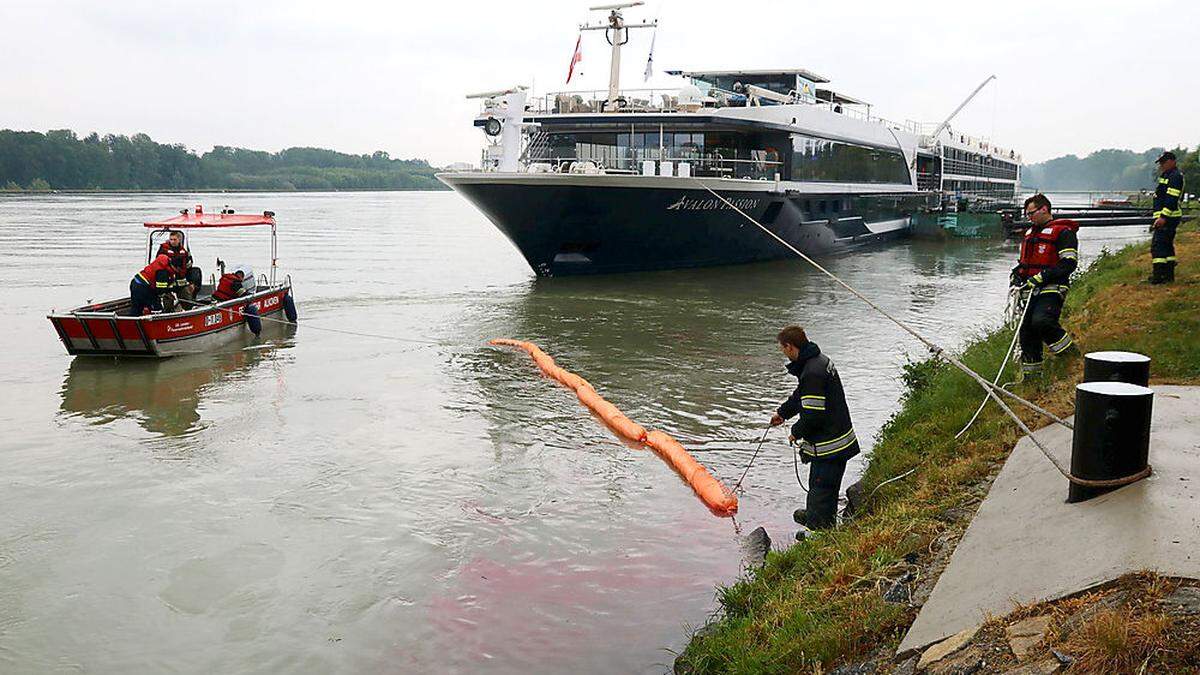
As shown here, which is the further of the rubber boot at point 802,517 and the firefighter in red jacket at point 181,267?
the firefighter in red jacket at point 181,267

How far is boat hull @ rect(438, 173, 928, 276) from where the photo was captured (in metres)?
24.4

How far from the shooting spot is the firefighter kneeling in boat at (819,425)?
6859mm

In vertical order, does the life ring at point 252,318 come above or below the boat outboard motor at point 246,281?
below

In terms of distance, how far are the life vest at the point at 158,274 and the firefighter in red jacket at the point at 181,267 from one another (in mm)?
195

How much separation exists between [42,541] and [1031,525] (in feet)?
24.6

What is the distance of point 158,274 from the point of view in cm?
1579

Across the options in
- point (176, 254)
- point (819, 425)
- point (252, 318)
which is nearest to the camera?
point (819, 425)

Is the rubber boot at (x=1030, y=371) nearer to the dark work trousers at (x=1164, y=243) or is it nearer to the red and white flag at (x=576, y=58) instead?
the dark work trousers at (x=1164, y=243)

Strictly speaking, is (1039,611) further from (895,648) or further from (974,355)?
(974,355)

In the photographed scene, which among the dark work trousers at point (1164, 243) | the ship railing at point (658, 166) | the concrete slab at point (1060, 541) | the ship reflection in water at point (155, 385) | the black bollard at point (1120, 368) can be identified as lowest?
the ship reflection in water at point (155, 385)

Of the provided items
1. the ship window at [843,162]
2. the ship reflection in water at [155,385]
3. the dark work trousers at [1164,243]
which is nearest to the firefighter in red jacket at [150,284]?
the ship reflection in water at [155,385]

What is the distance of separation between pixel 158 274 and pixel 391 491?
348 inches

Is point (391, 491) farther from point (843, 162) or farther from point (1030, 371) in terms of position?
point (843, 162)

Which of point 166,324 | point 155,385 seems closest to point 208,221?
point 166,324
